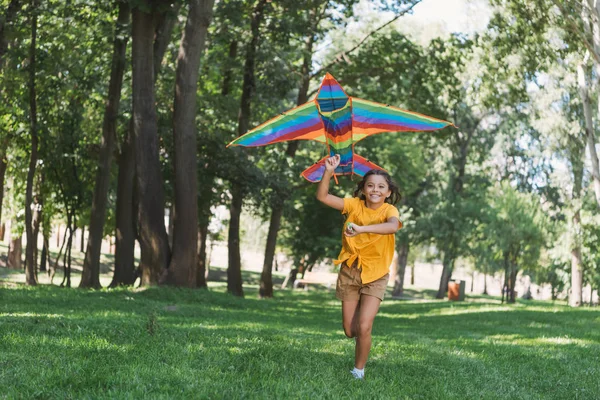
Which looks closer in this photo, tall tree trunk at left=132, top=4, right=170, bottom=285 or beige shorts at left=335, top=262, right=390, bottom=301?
beige shorts at left=335, top=262, right=390, bottom=301

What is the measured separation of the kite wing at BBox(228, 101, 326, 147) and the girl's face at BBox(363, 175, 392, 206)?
4.57 ft

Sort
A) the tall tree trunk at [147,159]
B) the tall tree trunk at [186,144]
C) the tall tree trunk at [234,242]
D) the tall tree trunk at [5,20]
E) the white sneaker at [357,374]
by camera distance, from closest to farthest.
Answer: the white sneaker at [357,374]
the tall tree trunk at [5,20]
the tall tree trunk at [147,159]
the tall tree trunk at [186,144]
the tall tree trunk at [234,242]

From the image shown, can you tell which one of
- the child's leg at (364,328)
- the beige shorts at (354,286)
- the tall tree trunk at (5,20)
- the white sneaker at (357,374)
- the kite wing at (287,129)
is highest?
the tall tree trunk at (5,20)

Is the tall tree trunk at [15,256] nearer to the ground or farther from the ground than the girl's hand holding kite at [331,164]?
nearer to the ground

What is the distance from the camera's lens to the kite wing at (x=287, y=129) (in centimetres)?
857

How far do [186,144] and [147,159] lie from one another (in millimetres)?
982

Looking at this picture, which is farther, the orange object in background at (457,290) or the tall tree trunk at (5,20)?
the orange object in background at (457,290)

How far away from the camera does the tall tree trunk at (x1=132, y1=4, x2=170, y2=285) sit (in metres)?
18.1

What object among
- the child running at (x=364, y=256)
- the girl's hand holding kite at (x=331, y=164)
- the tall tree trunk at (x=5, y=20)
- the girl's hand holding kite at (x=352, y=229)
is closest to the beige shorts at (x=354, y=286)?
the child running at (x=364, y=256)

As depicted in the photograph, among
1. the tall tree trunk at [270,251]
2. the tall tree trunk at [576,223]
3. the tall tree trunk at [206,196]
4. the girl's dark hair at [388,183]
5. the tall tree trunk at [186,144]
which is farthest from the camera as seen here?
the tall tree trunk at [576,223]

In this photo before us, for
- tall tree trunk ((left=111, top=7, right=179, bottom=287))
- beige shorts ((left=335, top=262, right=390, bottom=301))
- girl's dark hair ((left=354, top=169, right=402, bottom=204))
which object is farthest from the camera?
tall tree trunk ((left=111, top=7, right=179, bottom=287))

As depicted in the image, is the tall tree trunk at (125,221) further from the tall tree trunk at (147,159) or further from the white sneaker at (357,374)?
the white sneaker at (357,374)

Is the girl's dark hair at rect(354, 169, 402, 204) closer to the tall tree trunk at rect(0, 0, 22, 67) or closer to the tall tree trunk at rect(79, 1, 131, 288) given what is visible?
the tall tree trunk at rect(0, 0, 22, 67)

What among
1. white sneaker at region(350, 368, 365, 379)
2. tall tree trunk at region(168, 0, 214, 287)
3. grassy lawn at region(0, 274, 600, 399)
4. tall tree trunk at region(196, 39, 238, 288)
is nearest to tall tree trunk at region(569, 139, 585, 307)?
tall tree trunk at region(196, 39, 238, 288)
